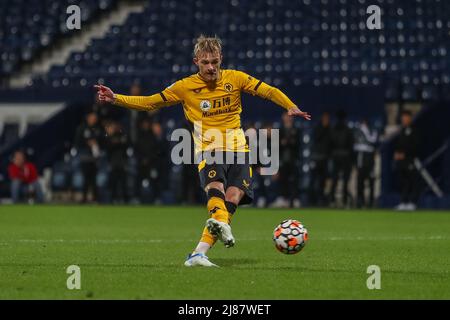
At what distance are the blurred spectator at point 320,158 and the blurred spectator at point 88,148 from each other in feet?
14.1

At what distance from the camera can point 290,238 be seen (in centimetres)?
941

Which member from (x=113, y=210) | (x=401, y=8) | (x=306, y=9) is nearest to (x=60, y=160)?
(x=113, y=210)

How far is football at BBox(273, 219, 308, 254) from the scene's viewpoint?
941 centimetres

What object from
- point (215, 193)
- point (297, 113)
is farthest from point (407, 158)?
point (215, 193)

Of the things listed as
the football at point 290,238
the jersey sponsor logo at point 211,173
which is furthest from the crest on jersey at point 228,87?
the football at point 290,238

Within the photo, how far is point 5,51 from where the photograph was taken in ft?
A: 91.7

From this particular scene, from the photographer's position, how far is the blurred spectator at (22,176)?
75.0 feet

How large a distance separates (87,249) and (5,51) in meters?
17.8

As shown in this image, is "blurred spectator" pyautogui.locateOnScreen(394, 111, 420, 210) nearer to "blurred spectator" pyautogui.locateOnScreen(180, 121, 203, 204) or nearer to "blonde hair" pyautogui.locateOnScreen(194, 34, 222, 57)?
"blurred spectator" pyautogui.locateOnScreen(180, 121, 203, 204)

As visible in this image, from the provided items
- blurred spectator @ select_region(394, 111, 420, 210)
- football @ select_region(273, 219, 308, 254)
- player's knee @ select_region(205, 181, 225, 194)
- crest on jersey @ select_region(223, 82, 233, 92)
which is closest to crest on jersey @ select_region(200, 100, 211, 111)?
crest on jersey @ select_region(223, 82, 233, 92)

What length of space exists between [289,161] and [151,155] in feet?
9.14

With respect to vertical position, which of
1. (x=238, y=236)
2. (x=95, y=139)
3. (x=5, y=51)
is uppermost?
(x=5, y=51)

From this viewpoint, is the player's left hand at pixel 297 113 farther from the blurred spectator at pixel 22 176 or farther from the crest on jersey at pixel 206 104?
the blurred spectator at pixel 22 176
